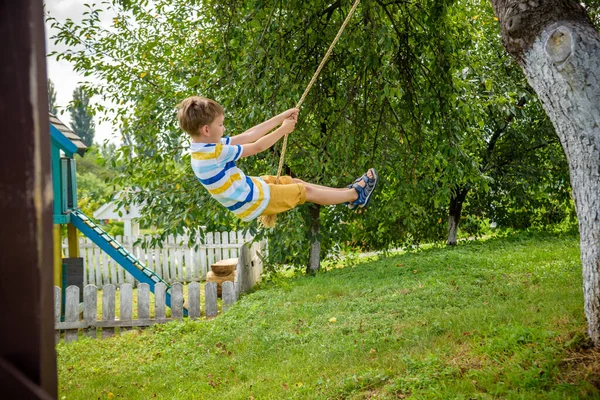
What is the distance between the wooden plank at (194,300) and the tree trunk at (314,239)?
231cm

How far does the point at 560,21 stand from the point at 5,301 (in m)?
3.39

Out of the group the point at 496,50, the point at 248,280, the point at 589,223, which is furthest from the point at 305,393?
the point at 496,50

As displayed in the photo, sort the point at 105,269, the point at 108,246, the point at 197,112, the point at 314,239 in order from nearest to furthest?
the point at 197,112 → the point at 108,246 → the point at 314,239 → the point at 105,269

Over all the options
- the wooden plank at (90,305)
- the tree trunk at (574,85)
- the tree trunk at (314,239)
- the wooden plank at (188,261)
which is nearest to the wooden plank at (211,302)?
the wooden plank at (90,305)

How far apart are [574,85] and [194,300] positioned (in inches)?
247

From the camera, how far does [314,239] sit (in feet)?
32.9

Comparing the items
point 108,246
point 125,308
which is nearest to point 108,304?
point 125,308

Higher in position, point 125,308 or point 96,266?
point 96,266

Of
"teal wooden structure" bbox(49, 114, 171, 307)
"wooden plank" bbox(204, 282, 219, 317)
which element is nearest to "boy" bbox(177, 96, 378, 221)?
"wooden plank" bbox(204, 282, 219, 317)

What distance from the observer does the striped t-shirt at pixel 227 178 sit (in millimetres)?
4266

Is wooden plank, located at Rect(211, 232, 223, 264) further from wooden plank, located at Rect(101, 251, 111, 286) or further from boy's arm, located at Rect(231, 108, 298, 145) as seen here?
boy's arm, located at Rect(231, 108, 298, 145)

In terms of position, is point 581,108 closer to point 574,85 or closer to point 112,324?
point 574,85

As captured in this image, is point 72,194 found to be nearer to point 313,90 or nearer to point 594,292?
point 313,90

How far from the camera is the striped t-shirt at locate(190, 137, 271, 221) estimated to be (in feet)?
14.0
